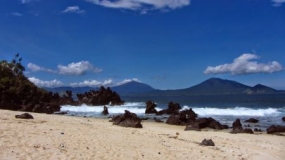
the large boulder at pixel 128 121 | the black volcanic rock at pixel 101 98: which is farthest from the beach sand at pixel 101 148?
the black volcanic rock at pixel 101 98

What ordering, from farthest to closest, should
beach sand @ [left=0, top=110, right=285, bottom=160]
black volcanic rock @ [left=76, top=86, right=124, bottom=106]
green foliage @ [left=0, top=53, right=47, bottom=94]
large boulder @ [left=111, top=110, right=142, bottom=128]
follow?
black volcanic rock @ [left=76, top=86, right=124, bottom=106], green foliage @ [left=0, top=53, right=47, bottom=94], large boulder @ [left=111, top=110, right=142, bottom=128], beach sand @ [left=0, top=110, right=285, bottom=160]

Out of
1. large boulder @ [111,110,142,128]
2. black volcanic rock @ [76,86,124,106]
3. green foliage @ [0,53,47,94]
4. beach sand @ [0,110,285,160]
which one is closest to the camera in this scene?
beach sand @ [0,110,285,160]

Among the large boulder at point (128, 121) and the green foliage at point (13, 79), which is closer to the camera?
the large boulder at point (128, 121)

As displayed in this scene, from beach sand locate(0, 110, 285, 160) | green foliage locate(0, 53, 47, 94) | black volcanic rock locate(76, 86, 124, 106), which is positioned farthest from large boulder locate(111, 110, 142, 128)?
black volcanic rock locate(76, 86, 124, 106)

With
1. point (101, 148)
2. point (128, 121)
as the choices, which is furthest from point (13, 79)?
point (101, 148)

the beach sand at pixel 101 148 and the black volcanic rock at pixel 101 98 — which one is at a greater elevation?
the black volcanic rock at pixel 101 98

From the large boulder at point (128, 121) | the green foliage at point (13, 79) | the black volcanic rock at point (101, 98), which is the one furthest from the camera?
the black volcanic rock at point (101, 98)

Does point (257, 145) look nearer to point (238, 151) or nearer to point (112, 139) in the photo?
point (238, 151)

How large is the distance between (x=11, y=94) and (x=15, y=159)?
43.7 metres

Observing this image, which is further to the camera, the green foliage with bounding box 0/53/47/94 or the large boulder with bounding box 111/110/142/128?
the green foliage with bounding box 0/53/47/94

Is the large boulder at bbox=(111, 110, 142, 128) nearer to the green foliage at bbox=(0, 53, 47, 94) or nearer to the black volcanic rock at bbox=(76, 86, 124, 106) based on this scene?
the green foliage at bbox=(0, 53, 47, 94)

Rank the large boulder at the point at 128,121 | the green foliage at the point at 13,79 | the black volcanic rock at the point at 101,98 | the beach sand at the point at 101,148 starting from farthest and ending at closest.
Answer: the black volcanic rock at the point at 101,98, the green foliage at the point at 13,79, the large boulder at the point at 128,121, the beach sand at the point at 101,148

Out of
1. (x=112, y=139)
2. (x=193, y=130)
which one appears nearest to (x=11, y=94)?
(x=193, y=130)

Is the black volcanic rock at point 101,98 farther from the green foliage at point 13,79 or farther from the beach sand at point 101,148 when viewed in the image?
the beach sand at point 101,148
